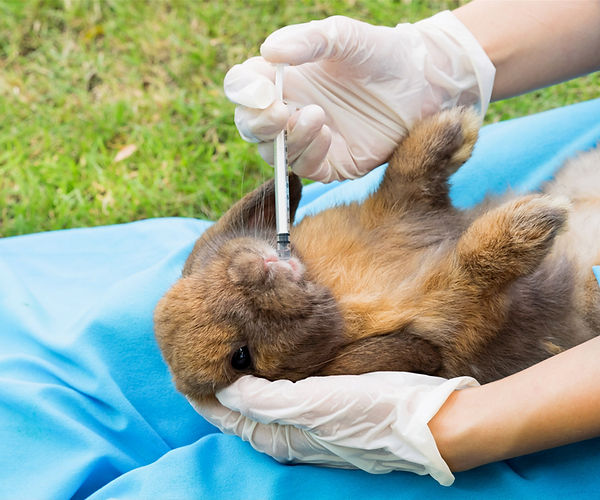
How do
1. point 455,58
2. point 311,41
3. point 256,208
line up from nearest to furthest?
1. point 311,41
2. point 256,208
3. point 455,58

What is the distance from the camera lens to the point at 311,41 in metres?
2.46

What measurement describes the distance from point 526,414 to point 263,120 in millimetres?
1375

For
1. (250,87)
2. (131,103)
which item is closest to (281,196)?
(250,87)

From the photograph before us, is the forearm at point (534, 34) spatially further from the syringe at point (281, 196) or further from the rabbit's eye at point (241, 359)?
the rabbit's eye at point (241, 359)

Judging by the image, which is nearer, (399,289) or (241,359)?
(241,359)

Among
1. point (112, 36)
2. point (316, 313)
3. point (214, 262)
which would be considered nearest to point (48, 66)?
point (112, 36)

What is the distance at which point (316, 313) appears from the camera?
2.31m

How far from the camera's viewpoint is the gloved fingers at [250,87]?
2322mm

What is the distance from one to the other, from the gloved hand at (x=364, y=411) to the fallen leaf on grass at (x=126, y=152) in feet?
9.18

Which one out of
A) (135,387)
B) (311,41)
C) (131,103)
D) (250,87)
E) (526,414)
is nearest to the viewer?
(526,414)

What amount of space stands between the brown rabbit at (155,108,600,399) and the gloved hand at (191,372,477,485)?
0.09 m

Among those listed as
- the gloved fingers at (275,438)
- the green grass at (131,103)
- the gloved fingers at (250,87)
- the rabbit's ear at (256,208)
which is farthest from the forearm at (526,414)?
the green grass at (131,103)

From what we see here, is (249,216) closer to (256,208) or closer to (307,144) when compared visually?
(256,208)

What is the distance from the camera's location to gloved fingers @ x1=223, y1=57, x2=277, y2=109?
2322mm
